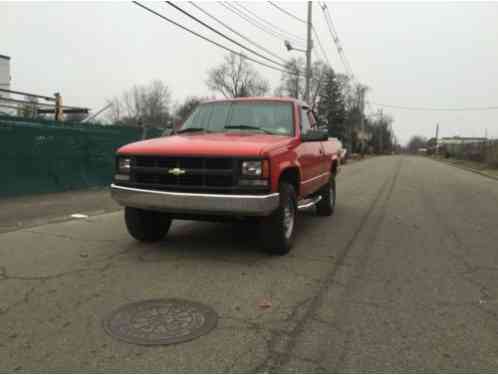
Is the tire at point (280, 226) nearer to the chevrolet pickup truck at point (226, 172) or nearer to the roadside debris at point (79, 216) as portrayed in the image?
the chevrolet pickup truck at point (226, 172)

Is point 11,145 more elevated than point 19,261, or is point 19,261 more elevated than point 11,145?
point 11,145

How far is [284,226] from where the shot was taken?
5.25 m

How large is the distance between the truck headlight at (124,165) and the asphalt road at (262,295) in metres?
1.06

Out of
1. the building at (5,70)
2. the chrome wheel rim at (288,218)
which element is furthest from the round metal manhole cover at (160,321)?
the building at (5,70)

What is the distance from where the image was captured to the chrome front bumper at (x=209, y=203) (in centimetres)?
460

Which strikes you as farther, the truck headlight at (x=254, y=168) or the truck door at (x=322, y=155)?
the truck door at (x=322, y=155)

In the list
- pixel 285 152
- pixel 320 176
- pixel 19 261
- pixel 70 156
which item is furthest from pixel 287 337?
pixel 70 156

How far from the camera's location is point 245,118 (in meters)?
6.11

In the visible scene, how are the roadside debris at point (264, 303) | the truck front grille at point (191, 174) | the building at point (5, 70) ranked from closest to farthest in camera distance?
1. the roadside debris at point (264, 303)
2. the truck front grille at point (191, 174)
3. the building at point (5, 70)

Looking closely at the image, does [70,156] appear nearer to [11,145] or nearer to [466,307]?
[11,145]

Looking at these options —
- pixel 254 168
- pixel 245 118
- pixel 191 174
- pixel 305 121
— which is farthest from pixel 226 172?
pixel 305 121

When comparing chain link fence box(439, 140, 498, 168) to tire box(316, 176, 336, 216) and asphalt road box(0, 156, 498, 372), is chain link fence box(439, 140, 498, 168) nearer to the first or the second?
tire box(316, 176, 336, 216)

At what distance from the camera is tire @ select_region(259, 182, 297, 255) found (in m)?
5.08

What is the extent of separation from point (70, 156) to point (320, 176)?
7403 mm
